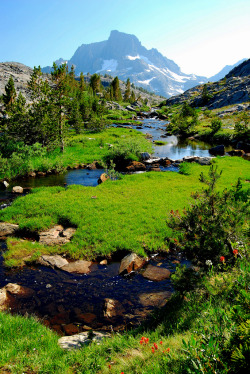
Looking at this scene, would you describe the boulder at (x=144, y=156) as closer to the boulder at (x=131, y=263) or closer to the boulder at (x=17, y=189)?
the boulder at (x=17, y=189)

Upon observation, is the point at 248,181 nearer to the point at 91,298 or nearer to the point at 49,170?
the point at 91,298

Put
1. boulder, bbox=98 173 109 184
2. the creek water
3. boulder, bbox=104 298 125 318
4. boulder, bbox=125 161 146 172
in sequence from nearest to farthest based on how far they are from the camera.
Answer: the creek water, boulder, bbox=104 298 125 318, boulder, bbox=98 173 109 184, boulder, bbox=125 161 146 172

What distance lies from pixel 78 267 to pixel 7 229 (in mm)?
6366

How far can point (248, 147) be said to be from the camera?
43781 mm

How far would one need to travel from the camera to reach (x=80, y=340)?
691cm

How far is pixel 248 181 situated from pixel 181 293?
20.4m

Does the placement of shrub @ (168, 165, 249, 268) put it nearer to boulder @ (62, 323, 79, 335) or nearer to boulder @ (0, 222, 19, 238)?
boulder @ (62, 323, 79, 335)

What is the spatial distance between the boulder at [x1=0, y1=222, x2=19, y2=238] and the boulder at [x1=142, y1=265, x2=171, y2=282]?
9208 millimetres

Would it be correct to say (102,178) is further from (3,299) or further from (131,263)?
(3,299)

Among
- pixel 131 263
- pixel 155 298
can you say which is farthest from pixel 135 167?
pixel 155 298

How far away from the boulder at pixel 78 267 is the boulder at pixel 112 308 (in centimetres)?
267

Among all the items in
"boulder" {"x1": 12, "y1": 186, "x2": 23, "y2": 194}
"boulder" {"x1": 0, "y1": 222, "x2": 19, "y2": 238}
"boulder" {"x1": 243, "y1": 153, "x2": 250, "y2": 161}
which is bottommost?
"boulder" {"x1": 0, "y1": 222, "x2": 19, "y2": 238}

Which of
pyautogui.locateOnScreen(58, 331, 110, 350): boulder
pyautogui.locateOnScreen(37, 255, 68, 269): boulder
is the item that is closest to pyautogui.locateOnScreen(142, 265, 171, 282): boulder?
pyautogui.locateOnScreen(58, 331, 110, 350): boulder

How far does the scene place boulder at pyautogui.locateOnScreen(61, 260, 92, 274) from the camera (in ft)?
37.8
